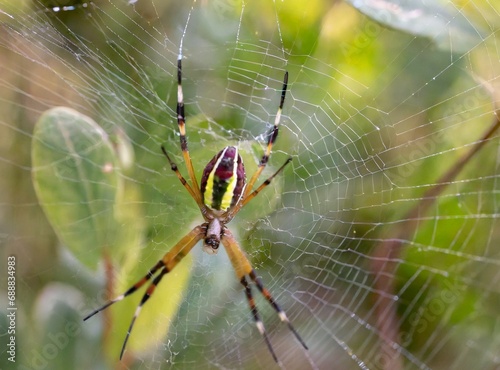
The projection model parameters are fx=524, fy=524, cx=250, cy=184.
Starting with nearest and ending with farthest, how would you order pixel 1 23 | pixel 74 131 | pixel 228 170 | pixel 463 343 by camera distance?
pixel 74 131 → pixel 1 23 → pixel 228 170 → pixel 463 343

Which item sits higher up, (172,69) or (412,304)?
(172,69)

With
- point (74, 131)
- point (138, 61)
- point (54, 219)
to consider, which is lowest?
point (54, 219)

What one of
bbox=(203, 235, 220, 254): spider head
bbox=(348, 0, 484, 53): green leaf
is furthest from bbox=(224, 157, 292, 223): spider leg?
bbox=(348, 0, 484, 53): green leaf

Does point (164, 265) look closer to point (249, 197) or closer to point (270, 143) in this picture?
point (249, 197)

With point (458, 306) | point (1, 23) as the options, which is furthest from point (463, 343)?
point (1, 23)

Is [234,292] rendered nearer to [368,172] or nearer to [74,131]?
[368,172]

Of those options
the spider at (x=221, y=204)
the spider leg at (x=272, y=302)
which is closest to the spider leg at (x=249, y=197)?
the spider at (x=221, y=204)

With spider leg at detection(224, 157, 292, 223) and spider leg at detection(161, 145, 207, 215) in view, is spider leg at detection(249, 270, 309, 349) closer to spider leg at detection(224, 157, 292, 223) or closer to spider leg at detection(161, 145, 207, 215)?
spider leg at detection(224, 157, 292, 223)
